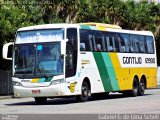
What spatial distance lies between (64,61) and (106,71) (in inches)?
162

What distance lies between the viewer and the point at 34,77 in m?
24.0

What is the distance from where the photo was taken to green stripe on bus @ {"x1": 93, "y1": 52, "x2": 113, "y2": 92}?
2655cm

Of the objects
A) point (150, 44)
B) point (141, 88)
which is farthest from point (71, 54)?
point (150, 44)

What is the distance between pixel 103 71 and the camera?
2731 centimetres

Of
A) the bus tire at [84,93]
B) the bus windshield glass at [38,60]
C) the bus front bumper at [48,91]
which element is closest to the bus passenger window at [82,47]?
the bus windshield glass at [38,60]

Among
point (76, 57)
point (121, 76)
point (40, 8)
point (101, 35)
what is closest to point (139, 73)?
point (121, 76)

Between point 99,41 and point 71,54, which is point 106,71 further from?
point 71,54

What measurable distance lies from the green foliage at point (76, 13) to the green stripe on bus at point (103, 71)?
9609mm

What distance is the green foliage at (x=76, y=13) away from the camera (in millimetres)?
36031

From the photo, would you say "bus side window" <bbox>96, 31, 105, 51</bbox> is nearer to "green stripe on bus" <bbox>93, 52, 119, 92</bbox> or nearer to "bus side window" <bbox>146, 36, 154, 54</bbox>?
"green stripe on bus" <bbox>93, 52, 119, 92</bbox>

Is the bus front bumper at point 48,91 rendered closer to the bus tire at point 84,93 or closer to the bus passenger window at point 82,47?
the bus tire at point 84,93

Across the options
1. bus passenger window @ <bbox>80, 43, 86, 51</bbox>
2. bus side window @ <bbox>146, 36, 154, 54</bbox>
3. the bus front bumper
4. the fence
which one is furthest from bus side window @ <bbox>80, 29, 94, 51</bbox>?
the fence

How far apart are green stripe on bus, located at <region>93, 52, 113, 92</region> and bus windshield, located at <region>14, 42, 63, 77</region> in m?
2.78

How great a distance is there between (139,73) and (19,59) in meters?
8.75
